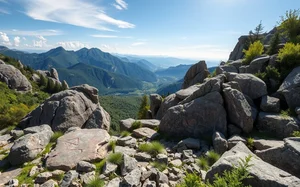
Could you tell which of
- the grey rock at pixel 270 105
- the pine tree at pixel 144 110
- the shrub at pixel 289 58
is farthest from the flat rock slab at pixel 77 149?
→ the pine tree at pixel 144 110

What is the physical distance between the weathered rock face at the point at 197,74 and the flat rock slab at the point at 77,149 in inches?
1058

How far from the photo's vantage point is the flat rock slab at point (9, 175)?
422 inches

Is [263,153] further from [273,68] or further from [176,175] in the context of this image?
[273,68]

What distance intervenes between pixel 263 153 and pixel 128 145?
8859 mm

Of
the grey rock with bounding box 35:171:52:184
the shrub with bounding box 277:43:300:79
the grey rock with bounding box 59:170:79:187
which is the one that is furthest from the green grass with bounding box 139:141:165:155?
the shrub with bounding box 277:43:300:79

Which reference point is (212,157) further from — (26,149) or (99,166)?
(26,149)

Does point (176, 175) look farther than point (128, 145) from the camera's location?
No

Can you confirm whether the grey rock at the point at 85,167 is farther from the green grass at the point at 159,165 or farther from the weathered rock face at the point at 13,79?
the weathered rock face at the point at 13,79

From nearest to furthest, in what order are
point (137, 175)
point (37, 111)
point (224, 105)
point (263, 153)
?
point (137, 175) < point (263, 153) < point (224, 105) < point (37, 111)

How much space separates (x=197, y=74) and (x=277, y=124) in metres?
25.8

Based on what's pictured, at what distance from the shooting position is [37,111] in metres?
27.1

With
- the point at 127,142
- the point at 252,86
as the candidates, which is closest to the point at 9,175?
the point at 127,142

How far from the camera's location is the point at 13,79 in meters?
113

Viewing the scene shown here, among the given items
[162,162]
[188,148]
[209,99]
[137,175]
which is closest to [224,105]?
[209,99]
